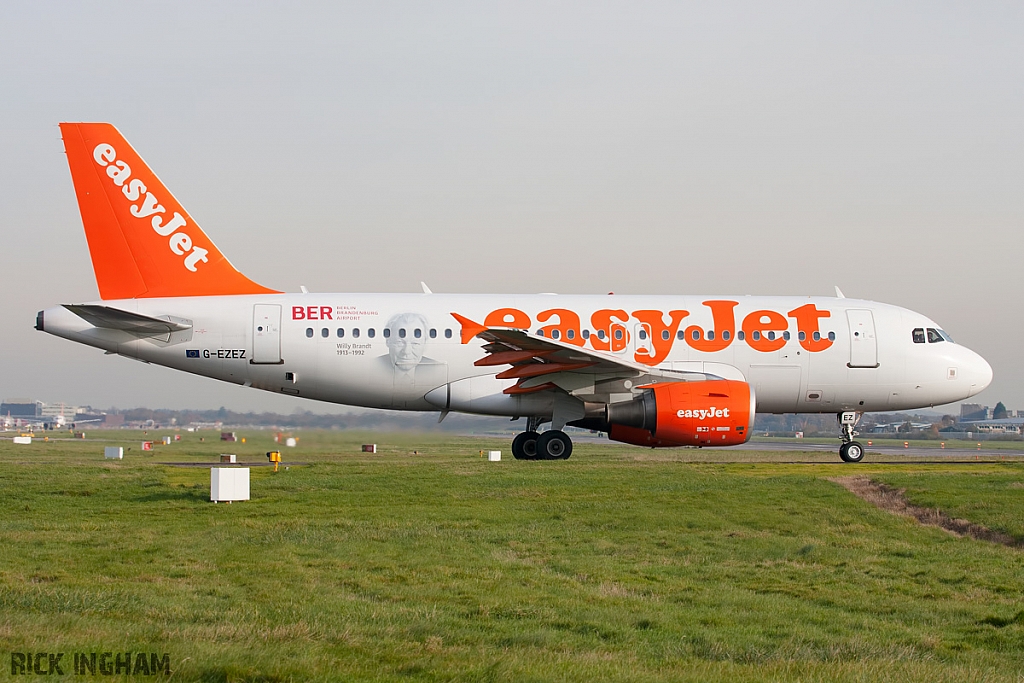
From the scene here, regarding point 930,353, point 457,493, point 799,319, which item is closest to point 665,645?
point 457,493

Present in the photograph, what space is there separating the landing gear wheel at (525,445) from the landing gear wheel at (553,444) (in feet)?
3.65

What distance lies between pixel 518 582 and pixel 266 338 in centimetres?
1342

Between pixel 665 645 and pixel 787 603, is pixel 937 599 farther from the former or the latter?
pixel 665 645

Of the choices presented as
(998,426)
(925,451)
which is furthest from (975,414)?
(925,451)

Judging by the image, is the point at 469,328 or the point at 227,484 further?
the point at 469,328

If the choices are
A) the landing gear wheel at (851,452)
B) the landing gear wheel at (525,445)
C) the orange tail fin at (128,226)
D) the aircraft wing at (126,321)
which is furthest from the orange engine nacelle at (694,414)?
the aircraft wing at (126,321)

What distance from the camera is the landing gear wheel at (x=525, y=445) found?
22141mm

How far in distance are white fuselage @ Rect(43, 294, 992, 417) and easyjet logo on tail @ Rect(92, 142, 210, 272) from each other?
43.7 inches

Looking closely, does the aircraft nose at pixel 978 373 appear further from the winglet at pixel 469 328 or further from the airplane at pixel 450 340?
the winglet at pixel 469 328

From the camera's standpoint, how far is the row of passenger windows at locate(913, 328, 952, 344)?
23125 mm

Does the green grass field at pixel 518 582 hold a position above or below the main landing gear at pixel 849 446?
below

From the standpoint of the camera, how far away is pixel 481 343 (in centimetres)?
2109

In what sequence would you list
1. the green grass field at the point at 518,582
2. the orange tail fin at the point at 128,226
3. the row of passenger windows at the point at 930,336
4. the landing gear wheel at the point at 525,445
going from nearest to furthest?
the green grass field at the point at 518,582, the orange tail fin at the point at 128,226, the landing gear wheel at the point at 525,445, the row of passenger windows at the point at 930,336

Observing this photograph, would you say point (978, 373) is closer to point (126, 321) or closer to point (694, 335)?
point (694, 335)
